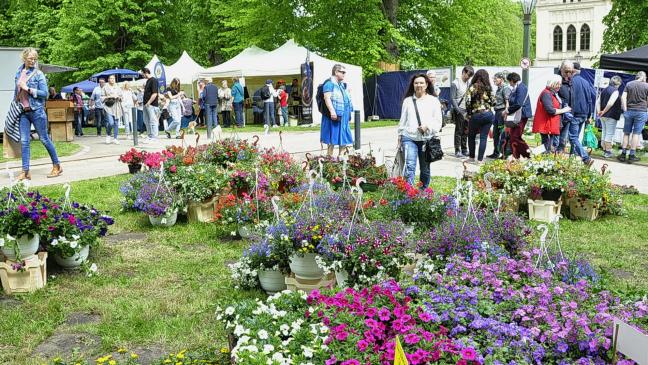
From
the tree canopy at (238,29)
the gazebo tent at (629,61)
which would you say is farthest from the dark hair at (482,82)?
the tree canopy at (238,29)

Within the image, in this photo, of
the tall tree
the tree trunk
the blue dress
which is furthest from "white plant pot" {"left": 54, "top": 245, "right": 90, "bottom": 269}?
the tall tree

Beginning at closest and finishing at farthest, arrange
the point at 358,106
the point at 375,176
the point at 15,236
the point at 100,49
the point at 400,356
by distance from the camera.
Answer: the point at 400,356 < the point at 15,236 < the point at 375,176 < the point at 358,106 < the point at 100,49

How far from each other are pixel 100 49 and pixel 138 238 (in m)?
32.0

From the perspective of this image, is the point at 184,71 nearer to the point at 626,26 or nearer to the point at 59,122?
the point at 59,122

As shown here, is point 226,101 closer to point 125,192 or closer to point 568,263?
point 125,192

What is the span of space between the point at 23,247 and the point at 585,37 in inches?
3379

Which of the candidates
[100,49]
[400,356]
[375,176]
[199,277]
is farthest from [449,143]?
[100,49]

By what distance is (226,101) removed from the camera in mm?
24953

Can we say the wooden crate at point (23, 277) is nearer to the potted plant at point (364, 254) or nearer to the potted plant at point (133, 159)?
the potted plant at point (364, 254)

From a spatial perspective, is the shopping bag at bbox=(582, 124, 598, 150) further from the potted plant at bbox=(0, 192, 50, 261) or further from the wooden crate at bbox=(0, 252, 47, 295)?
the wooden crate at bbox=(0, 252, 47, 295)

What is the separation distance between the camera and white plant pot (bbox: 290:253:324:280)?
4973 millimetres

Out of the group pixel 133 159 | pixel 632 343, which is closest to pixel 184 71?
pixel 133 159

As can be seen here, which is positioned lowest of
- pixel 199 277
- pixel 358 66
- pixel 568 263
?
pixel 199 277

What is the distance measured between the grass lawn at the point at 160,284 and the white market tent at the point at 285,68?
57.7 feet
